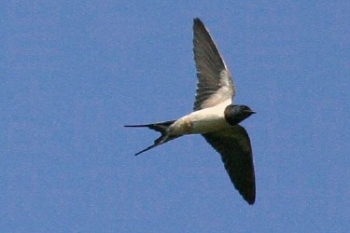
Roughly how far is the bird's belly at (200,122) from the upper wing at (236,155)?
1.17 ft

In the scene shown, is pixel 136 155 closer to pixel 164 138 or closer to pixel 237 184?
pixel 164 138

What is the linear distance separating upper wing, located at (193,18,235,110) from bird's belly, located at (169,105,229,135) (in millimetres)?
196

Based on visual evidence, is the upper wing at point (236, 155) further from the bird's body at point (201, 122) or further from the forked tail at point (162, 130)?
the forked tail at point (162, 130)

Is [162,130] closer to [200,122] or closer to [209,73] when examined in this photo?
[200,122]

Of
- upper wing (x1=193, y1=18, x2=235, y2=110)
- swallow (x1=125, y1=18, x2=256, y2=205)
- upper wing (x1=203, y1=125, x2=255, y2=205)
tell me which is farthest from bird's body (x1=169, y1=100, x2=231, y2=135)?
upper wing (x1=203, y1=125, x2=255, y2=205)

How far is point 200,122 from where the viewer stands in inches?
335

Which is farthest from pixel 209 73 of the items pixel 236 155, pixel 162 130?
pixel 236 155

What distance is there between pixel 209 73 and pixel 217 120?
19.7 inches

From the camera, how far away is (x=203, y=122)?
850 centimetres

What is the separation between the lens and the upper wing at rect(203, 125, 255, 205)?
8953 mm

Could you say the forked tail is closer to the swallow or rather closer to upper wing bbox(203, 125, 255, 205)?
the swallow

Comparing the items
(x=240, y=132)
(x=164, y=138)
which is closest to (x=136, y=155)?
(x=164, y=138)

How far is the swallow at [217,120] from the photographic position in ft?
27.9

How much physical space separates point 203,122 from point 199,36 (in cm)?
76
